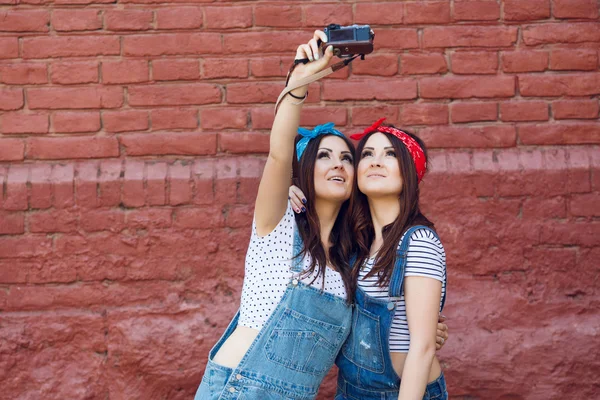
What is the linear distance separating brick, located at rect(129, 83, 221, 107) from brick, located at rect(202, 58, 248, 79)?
0.06m

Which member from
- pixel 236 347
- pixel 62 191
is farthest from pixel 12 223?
pixel 236 347

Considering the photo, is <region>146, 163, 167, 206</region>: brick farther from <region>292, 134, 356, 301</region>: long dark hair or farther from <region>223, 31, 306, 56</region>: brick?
<region>292, 134, 356, 301</region>: long dark hair

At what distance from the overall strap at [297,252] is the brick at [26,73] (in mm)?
1810

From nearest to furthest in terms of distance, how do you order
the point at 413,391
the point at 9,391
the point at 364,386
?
the point at 413,391, the point at 364,386, the point at 9,391

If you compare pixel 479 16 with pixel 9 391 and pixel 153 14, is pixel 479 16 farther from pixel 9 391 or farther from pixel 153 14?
pixel 9 391

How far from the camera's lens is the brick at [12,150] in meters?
3.80

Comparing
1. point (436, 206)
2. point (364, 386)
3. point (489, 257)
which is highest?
point (436, 206)

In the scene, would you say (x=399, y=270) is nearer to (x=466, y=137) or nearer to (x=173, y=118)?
(x=466, y=137)

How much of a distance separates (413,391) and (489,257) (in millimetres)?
1496

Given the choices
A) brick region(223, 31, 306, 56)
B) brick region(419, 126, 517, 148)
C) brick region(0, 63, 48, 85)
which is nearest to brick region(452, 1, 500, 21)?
brick region(419, 126, 517, 148)

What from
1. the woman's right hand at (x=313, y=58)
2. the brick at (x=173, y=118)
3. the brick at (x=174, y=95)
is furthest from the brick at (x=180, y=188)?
the woman's right hand at (x=313, y=58)

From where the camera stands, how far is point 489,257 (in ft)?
12.6

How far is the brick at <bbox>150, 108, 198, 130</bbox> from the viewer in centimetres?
383

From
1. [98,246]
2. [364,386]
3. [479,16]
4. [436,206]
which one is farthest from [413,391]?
[479,16]
